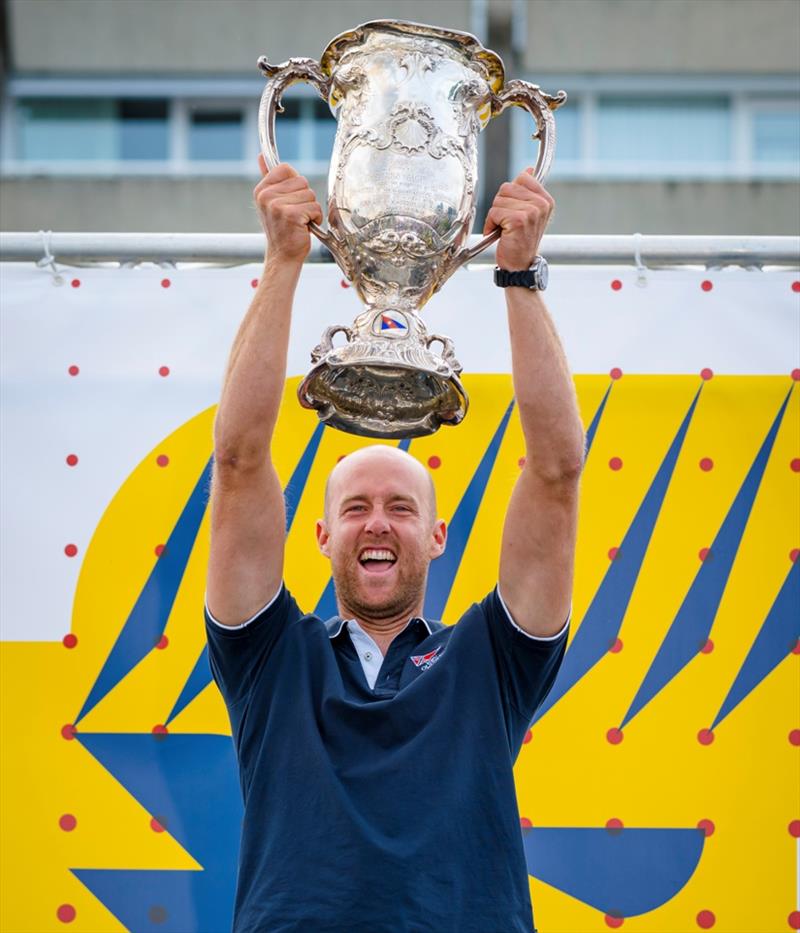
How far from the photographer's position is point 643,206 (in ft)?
39.2

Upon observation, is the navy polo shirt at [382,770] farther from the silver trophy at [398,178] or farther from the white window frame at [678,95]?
the white window frame at [678,95]

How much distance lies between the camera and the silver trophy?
250 cm

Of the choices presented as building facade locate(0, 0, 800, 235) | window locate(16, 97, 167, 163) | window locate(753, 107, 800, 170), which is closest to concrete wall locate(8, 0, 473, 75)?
building facade locate(0, 0, 800, 235)

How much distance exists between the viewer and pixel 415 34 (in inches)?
99.5

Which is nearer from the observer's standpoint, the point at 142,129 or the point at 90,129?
the point at 90,129

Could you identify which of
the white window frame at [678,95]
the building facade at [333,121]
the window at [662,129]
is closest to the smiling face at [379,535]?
the building facade at [333,121]

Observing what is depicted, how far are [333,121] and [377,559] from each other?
991 cm

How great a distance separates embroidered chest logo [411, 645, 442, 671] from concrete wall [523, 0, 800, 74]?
10157mm

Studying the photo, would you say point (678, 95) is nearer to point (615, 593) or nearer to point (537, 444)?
point (615, 593)

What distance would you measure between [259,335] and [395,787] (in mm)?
831

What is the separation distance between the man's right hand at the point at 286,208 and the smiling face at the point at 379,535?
552 mm

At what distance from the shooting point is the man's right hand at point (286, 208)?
249 cm

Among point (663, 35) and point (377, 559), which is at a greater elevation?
point (663, 35)

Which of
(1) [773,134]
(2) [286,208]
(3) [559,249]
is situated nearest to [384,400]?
(2) [286,208]
